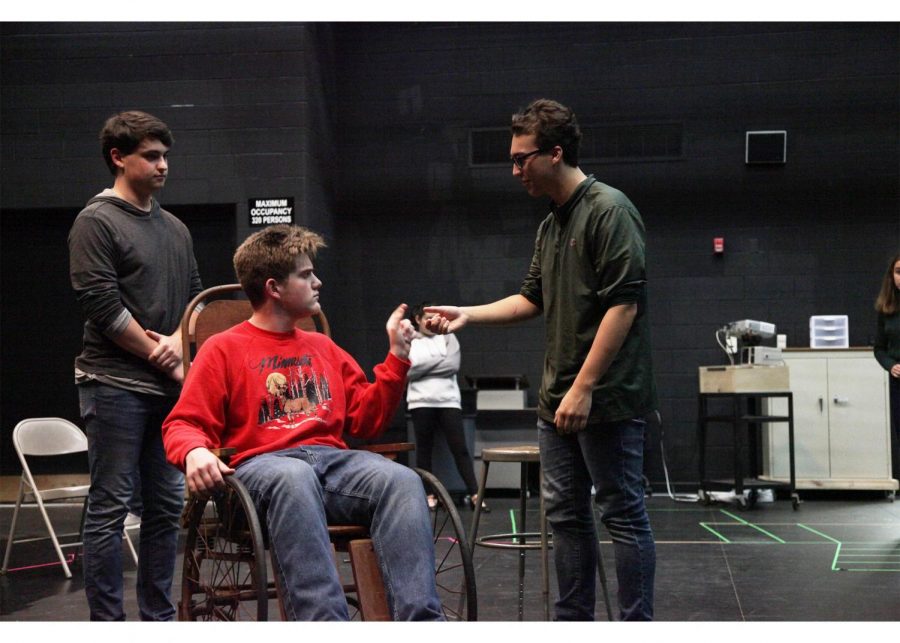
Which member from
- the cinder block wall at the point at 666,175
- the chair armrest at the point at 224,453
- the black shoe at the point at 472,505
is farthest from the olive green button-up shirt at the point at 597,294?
the cinder block wall at the point at 666,175

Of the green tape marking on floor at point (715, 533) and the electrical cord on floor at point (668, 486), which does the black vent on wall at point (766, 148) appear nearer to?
the electrical cord on floor at point (668, 486)

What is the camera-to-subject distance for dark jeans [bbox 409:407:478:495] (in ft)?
21.4

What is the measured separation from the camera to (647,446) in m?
7.76

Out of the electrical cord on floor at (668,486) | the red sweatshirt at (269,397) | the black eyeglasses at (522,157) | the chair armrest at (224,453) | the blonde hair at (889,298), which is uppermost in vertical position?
the black eyeglasses at (522,157)

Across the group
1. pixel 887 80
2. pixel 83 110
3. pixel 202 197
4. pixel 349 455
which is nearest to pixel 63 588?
pixel 349 455

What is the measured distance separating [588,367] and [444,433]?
4213mm

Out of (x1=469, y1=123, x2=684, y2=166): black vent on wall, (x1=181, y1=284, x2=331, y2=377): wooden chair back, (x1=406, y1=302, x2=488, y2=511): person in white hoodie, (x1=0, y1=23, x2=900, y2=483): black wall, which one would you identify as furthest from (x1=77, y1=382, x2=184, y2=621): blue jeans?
(x1=469, y1=123, x2=684, y2=166): black vent on wall

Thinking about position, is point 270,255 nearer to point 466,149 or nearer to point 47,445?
point 47,445

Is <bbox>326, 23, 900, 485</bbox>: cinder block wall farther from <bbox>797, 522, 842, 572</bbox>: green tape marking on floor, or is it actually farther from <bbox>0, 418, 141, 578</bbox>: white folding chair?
<bbox>0, 418, 141, 578</bbox>: white folding chair

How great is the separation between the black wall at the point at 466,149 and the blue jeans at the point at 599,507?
15.6 ft

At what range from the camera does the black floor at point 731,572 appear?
3498 mm

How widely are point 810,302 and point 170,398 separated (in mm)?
6012

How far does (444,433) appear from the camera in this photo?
6648 mm

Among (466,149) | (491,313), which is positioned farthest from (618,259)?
(466,149)
